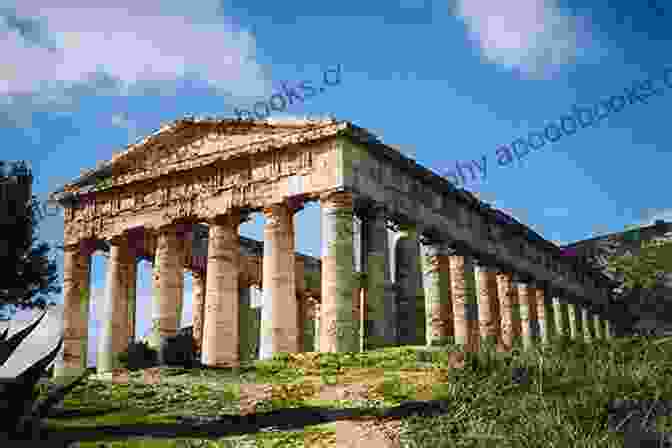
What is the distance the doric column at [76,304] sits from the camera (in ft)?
110

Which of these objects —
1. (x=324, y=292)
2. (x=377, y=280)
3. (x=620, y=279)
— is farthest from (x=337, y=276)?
(x=620, y=279)

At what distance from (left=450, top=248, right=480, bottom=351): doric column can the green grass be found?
1418 centimetres

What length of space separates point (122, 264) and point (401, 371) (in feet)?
60.0

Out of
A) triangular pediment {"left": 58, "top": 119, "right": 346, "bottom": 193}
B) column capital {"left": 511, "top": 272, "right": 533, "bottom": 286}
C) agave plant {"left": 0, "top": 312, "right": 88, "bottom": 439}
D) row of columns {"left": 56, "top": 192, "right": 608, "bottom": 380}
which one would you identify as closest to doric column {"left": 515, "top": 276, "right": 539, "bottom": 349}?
column capital {"left": 511, "top": 272, "right": 533, "bottom": 286}

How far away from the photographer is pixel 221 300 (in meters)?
30.0

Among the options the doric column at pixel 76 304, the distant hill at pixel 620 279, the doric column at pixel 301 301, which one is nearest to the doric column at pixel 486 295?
the doric column at pixel 301 301

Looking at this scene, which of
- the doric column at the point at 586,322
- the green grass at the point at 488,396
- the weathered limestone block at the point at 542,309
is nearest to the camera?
the green grass at the point at 488,396

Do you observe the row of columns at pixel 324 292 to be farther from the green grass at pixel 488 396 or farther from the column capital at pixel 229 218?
the green grass at pixel 488 396

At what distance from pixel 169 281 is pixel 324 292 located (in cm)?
734

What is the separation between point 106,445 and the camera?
40.8ft

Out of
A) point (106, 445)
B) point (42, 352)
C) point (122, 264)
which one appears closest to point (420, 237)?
point (122, 264)

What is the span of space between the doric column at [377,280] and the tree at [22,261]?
43.8ft

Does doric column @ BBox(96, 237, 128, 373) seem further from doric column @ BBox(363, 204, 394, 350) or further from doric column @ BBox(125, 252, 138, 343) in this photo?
doric column @ BBox(363, 204, 394, 350)

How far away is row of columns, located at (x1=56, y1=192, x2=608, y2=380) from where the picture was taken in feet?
91.7
